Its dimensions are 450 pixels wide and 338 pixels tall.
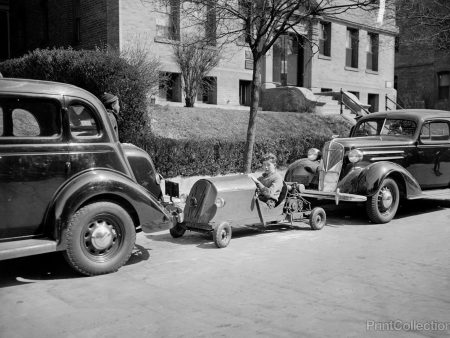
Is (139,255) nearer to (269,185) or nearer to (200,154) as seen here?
(269,185)

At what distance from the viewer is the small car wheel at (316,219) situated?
26.4 feet

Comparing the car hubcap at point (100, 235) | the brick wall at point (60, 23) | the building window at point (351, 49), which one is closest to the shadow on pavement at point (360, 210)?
the car hubcap at point (100, 235)

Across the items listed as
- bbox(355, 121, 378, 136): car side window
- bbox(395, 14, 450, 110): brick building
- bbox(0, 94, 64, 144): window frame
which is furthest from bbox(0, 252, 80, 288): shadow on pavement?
bbox(395, 14, 450, 110): brick building

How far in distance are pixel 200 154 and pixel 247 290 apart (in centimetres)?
692

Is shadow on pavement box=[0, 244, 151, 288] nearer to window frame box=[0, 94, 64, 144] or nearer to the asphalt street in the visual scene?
the asphalt street

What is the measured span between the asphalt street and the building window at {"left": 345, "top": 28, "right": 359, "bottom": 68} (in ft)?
71.7

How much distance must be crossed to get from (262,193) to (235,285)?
2.35 meters

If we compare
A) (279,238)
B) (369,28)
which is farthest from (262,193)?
(369,28)

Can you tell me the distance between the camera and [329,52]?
26.5m

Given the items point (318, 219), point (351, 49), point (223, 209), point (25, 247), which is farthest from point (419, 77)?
point (25, 247)

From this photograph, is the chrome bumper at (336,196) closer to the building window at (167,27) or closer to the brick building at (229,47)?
the brick building at (229,47)

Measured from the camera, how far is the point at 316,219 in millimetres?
8109

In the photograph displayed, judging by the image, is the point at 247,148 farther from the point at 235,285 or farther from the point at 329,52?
the point at 329,52

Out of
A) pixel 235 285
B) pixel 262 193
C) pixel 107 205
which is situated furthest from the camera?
pixel 262 193
